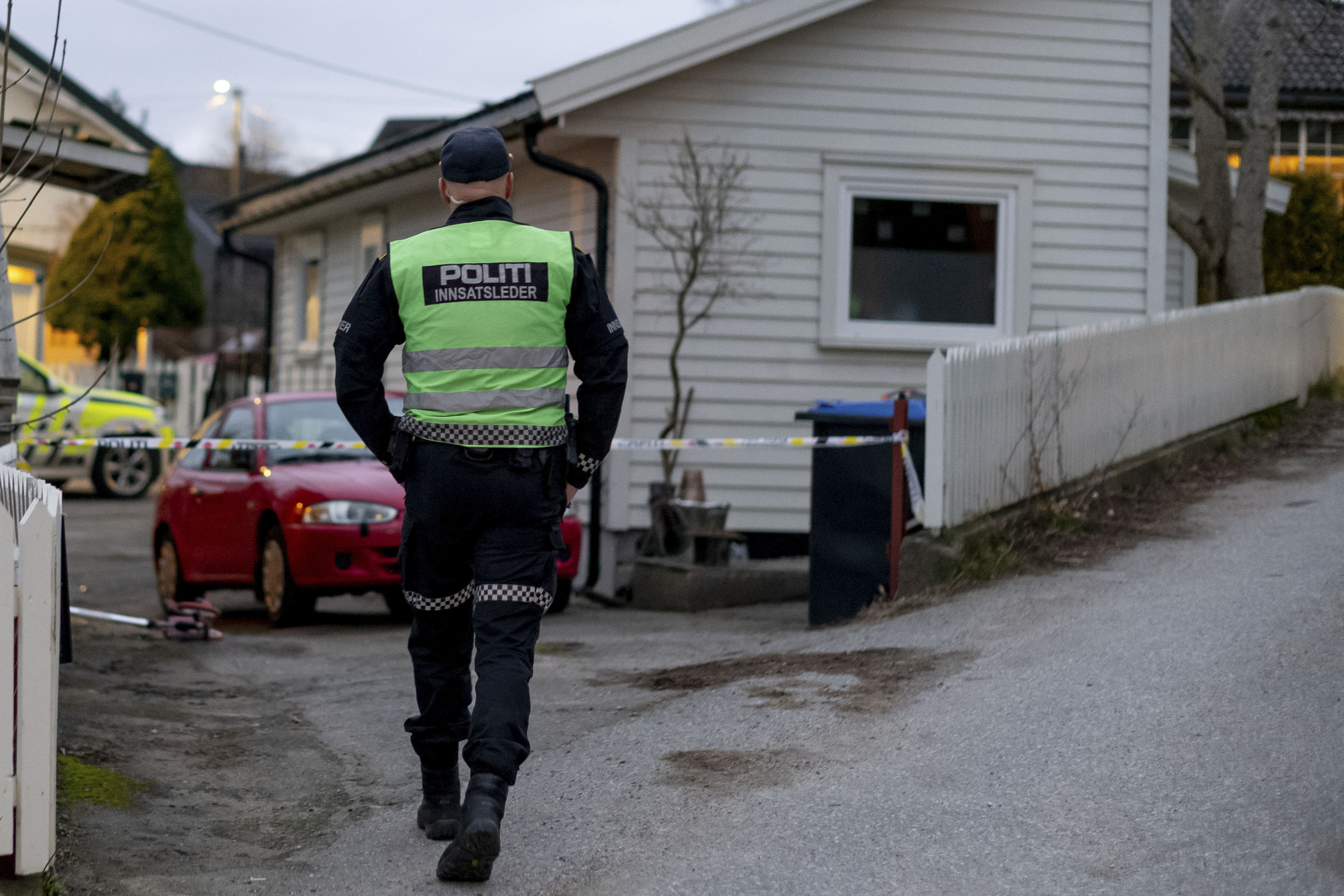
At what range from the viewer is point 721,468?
1138 centimetres

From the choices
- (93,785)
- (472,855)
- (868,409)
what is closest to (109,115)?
(868,409)

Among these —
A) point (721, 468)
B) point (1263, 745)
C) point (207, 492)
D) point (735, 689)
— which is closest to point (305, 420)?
point (207, 492)

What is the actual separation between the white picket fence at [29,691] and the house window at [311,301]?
1466cm

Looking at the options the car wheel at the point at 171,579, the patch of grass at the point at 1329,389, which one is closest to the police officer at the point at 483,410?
the car wheel at the point at 171,579

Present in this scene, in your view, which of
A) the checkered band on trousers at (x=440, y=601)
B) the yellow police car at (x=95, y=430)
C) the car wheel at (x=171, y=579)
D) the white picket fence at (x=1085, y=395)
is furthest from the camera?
the yellow police car at (x=95, y=430)

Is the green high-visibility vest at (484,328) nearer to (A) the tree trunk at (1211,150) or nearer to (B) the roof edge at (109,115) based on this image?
(A) the tree trunk at (1211,150)

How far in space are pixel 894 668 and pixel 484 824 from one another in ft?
9.09

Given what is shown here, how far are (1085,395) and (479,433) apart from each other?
582 centimetres

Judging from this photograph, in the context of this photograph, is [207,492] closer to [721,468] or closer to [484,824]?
[721,468]

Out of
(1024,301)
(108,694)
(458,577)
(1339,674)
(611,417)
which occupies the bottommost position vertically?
(108,694)

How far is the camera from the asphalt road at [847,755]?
12.9ft

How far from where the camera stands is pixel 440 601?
13.3 feet

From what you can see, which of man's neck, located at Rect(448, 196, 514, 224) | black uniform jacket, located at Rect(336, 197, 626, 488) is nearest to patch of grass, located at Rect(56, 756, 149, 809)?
black uniform jacket, located at Rect(336, 197, 626, 488)

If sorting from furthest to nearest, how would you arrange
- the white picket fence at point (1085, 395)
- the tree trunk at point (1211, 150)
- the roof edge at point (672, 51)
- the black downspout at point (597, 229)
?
the tree trunk at point (1211, 150), the black downspout at point (597, 229), the roof edge at point (672, 51), the white picket fence at point (1085, 395)
